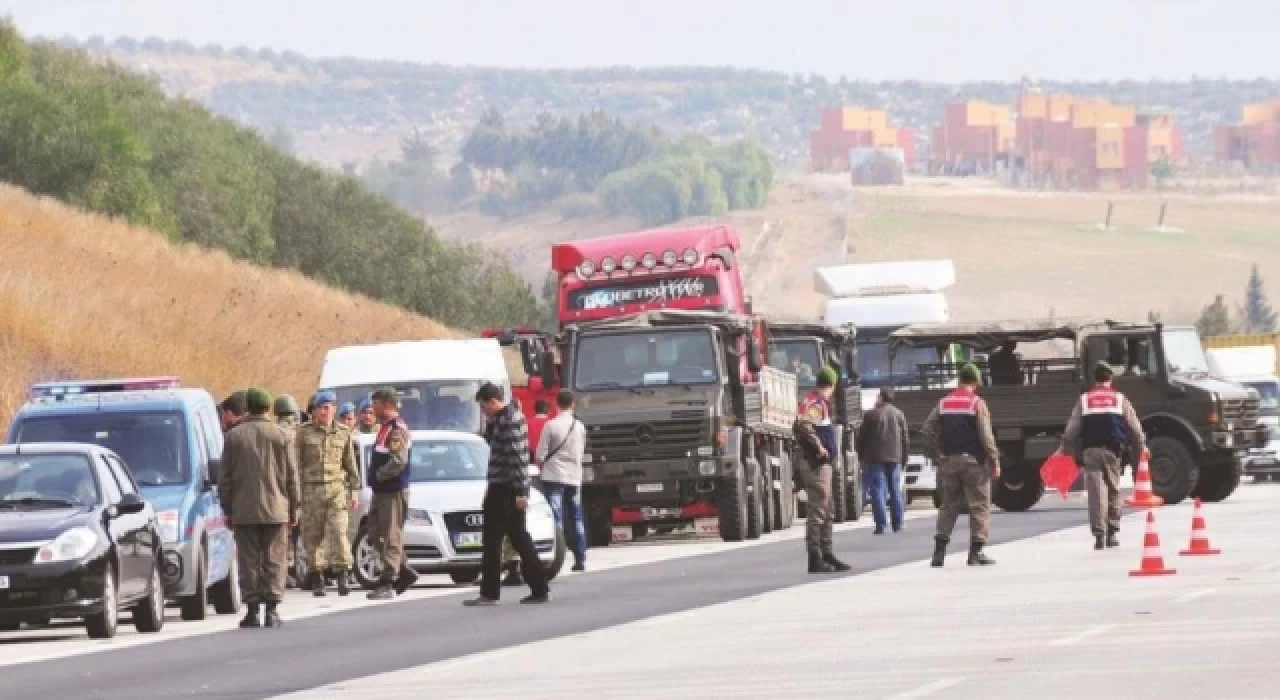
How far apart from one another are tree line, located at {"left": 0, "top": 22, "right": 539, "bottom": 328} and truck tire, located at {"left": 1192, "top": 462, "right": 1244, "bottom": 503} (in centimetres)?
5199

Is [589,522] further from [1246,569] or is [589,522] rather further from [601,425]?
[1246,569]

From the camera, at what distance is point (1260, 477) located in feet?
236

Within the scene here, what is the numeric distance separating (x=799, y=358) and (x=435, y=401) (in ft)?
36.7

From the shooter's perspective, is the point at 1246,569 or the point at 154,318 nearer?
the point at 1246,569

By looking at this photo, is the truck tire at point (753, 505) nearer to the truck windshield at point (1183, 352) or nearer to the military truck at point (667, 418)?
the military truck at point (667, 418)

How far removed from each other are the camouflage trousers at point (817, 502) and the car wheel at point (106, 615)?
7.52 metres

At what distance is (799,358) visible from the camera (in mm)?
51188

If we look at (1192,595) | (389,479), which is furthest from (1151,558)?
(389,479)

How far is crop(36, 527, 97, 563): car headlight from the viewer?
2522cm

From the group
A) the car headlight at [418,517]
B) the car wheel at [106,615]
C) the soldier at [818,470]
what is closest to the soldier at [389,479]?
the car headlight at [418,517]

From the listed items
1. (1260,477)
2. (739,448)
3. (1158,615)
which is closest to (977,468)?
(1158,615)

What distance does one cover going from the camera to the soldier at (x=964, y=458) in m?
31.4

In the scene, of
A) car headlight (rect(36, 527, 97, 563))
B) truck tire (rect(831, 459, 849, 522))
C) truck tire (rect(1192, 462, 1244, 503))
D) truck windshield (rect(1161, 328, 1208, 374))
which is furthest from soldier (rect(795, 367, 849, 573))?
truck tire (rect(1192, 462, 1244, 503))

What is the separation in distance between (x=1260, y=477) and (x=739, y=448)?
104 ft
